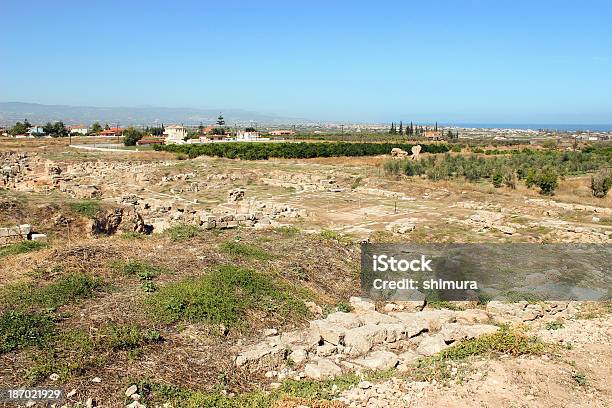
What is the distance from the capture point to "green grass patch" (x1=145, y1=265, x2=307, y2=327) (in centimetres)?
866

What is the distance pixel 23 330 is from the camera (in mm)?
7527

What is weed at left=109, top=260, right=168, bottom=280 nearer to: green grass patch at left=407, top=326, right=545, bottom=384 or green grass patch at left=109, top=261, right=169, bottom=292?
green grass patch at left=109, top=261, right=169, bottom=292

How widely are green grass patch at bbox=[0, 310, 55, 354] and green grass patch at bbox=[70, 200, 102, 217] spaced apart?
34.3 ft

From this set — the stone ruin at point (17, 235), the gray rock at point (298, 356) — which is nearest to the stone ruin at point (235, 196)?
the stone ruin at point (17, 235)

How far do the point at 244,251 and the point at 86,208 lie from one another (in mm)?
9049

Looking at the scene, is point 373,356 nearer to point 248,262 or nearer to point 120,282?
point 248,262

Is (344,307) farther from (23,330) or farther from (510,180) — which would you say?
(510,180)

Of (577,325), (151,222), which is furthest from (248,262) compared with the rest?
(151,222)

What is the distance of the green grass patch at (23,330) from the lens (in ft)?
23.7

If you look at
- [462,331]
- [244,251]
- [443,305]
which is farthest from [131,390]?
[443,305]

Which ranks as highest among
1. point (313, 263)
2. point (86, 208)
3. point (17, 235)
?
point (86, 208)

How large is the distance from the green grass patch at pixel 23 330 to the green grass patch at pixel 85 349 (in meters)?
0.25

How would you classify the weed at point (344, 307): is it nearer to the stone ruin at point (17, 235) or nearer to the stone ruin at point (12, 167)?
the stone ruin at point (17, 235)

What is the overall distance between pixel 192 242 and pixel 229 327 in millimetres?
5425
